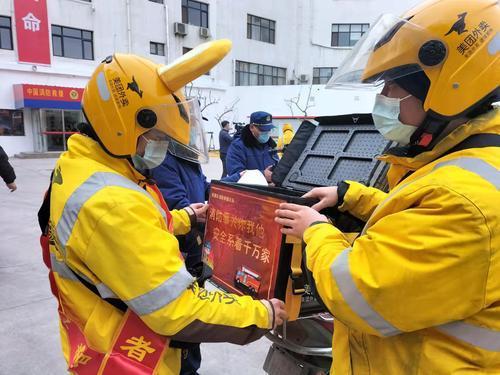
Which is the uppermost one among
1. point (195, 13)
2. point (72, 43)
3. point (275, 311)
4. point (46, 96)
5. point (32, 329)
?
point (195, 13)

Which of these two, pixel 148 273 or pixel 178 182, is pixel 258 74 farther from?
pixel 148 273

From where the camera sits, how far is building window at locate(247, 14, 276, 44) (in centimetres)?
2864

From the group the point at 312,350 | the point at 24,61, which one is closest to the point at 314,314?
the point at 312,350

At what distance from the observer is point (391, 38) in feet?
4.07

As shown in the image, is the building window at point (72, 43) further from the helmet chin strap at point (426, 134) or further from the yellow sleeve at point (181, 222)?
the helmet chin strap at point (426, 134)

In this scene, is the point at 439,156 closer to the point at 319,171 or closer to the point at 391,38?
the point at 391,38

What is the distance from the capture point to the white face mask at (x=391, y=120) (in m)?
1.27

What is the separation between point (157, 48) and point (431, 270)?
24904 millimetres

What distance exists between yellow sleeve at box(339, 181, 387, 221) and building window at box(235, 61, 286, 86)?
Answer: 2766cm

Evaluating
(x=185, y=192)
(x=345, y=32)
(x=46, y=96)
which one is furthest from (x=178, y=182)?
(x=345, y=32)

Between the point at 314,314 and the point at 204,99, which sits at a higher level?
the point at 204,99

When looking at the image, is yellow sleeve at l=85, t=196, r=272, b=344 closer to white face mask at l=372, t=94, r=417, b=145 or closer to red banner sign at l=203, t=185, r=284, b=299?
red banner sign at l=203, t=185, r=284, b=299

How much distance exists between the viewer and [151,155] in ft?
5.47

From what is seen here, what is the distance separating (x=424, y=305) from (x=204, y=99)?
26279 millimetres
